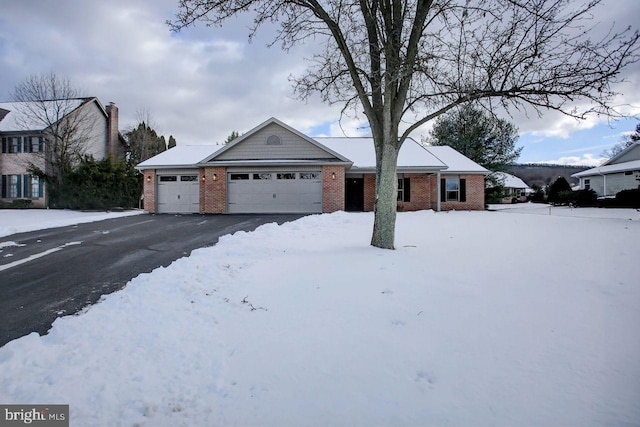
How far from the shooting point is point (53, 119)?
21047 mm

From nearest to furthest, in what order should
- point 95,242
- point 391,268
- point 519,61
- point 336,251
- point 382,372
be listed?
point 382,372, point 391,268, point 519,61, point 336,251, point 95,242

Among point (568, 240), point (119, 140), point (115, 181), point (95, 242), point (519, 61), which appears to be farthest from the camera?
point (119, 140)

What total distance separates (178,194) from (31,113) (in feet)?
44.2

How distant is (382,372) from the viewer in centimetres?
247

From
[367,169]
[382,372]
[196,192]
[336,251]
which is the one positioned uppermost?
[367,169]

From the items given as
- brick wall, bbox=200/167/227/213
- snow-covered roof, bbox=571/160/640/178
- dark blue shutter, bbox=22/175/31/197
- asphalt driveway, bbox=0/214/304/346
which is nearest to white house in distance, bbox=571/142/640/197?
snow-covered roof, bbox=571/160/640/178

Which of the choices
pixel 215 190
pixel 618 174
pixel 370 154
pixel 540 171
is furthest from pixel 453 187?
pixel 540 171

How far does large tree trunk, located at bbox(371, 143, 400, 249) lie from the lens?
6.63m

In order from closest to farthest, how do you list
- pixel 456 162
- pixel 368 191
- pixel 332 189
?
pixel 332 189
pixel 368 191
pixel 456 162

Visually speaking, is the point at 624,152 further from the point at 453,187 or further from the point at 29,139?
the point at 29,139

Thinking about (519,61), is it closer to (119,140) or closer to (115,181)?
(115,181)

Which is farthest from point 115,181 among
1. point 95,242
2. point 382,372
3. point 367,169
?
point 382,372

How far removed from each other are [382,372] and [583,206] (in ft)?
94.8

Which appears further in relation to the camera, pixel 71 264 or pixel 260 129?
pixel 260 129
